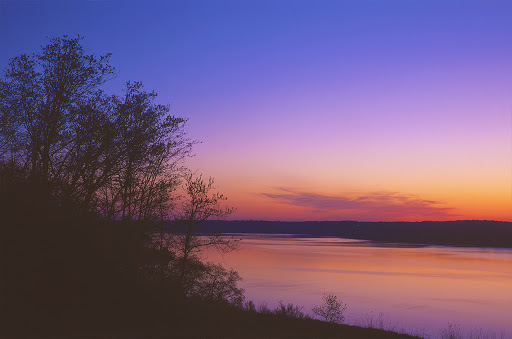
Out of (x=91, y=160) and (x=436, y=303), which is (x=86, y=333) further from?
(x=436, y=303)

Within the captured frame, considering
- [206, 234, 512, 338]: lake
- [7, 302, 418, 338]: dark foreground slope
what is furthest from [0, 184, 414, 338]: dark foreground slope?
[206, 234, 512, 338]: lake

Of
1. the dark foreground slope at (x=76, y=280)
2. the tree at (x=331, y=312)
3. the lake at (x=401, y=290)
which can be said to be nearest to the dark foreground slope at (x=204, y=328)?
the dark foreground slope at (x=76, y=280)

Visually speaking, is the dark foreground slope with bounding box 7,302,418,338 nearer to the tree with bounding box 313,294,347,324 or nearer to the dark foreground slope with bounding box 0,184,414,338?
the dark foreground slope with bounding box 0,184,414,338

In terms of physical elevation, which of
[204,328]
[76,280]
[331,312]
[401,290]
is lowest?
[401,290]

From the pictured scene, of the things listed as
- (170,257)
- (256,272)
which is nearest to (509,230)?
(256,272)

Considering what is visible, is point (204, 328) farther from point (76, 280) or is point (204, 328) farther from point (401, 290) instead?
point (401, 290)

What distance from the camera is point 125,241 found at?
55.6ft

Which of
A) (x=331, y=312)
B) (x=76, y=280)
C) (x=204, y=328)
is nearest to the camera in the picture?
(x=76, y=280)

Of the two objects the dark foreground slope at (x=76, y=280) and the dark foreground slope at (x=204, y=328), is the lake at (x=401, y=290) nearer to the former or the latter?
the dark foreground slope at (x=204, y=328)

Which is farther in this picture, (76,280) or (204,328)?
(204,328)

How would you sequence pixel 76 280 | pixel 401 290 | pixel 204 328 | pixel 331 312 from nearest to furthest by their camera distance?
pixel 76 280 → pixel 204 328 → pixel 331 312 → pixel 401 290

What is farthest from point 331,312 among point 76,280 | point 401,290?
point 401,290

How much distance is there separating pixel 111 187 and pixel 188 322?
695 centimetres

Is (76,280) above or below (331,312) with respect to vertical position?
above
